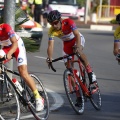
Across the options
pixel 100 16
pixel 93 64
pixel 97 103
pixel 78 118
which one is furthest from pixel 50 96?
pixel 100 16

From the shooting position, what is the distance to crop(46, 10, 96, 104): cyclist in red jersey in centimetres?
1034

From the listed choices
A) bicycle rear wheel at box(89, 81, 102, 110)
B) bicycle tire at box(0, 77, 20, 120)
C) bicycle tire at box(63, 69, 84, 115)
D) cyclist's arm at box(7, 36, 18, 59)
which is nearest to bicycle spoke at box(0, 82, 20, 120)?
bicycle tire at box(0, 77, 20, 120)

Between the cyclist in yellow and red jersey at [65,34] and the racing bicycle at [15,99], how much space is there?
1.04 metres

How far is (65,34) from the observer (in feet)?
35.1

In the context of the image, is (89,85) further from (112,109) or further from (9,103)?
(9,103)

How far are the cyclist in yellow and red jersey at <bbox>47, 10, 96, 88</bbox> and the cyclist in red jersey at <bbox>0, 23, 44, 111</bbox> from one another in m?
1.17

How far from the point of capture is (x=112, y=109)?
36.0 feet

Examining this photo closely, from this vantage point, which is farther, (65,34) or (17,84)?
(65,34)

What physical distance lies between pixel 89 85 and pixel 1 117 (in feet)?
8.33

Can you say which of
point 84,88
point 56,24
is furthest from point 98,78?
point 56,24

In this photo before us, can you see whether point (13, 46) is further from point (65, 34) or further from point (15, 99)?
point (65, 34)

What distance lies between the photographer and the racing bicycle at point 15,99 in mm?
8898

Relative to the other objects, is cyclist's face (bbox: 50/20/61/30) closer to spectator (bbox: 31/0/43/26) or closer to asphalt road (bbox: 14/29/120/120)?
asphalt road (bbox: 14/29/120/120)

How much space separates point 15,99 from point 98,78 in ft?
21.8
